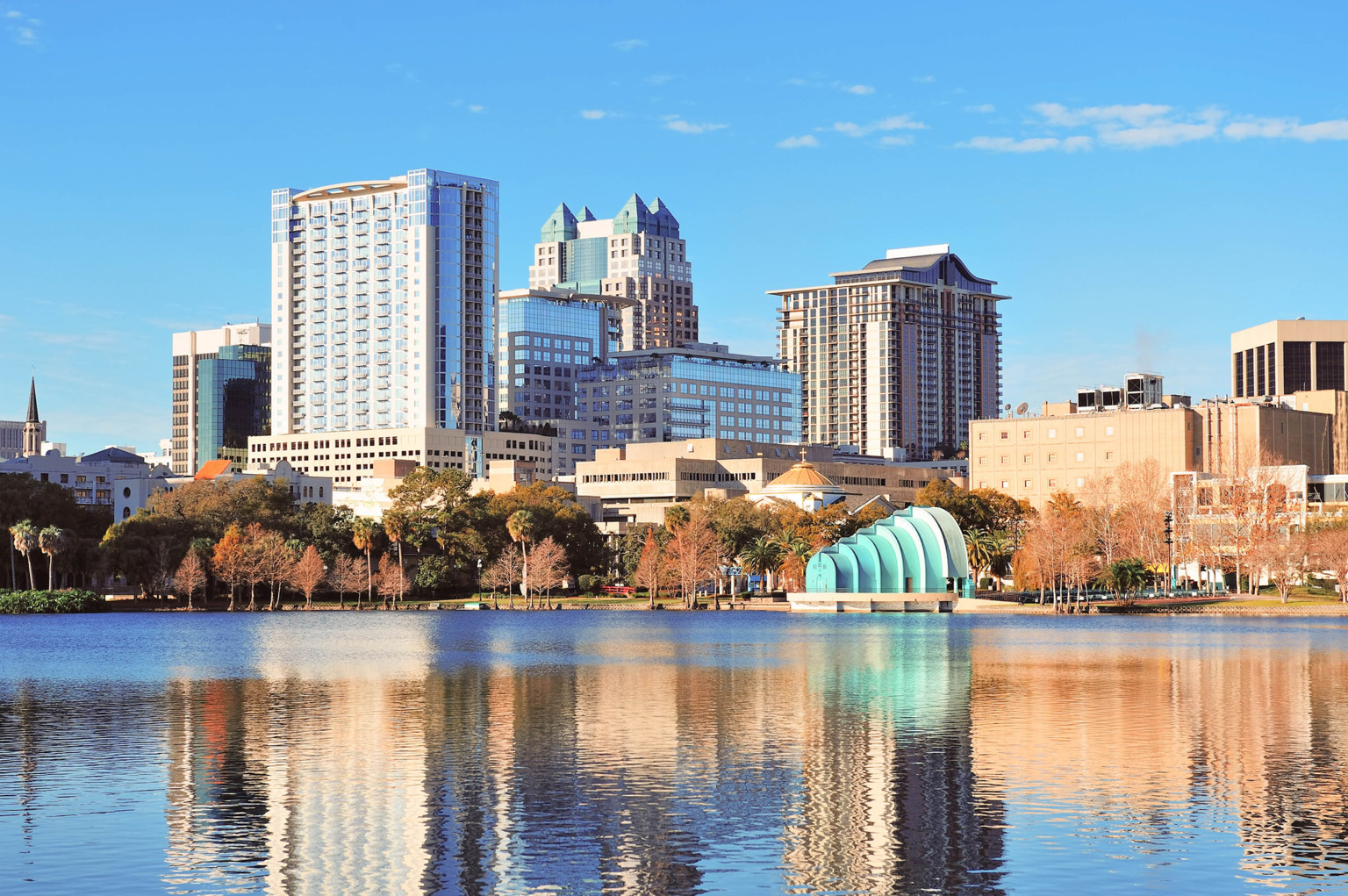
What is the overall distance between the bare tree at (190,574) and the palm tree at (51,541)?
1184cm

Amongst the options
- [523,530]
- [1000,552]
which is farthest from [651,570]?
[1000,552]

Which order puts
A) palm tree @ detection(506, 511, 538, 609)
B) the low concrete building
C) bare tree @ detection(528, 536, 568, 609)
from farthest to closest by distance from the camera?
palm tree @ detection(506, 511, 538, 609) → bare tree @ detection(528, 536, 568, 609) → the low concrete building

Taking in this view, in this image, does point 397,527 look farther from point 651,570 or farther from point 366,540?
point 651,570

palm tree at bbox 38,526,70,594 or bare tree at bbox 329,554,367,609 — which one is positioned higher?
palm tree at bbox 38,526,70,594

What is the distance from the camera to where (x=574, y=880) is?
28.8 metres

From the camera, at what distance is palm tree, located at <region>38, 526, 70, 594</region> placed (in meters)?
167

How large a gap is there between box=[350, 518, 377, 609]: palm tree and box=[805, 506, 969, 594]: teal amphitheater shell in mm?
50591

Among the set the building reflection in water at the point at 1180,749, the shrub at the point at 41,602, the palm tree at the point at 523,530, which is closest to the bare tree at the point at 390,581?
the palm tree at the point at 523,530

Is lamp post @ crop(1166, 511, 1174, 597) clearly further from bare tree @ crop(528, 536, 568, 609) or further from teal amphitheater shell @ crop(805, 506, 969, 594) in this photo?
bare tree @ crop(528, 536, 568, 609)

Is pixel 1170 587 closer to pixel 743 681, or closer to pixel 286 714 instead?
pixel 743 681

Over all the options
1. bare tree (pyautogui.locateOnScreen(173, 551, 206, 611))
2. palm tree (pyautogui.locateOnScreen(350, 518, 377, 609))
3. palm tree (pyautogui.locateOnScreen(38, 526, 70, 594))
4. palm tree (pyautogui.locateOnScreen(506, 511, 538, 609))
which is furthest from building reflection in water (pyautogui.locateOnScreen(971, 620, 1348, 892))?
palm tree (pyautogui.locateOnScreen(38, 526, 70, 594))

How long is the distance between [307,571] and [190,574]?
1220 cm

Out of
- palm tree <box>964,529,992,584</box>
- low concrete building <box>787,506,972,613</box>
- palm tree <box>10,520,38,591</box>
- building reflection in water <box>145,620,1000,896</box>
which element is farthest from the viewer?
palm tree <box>964,529,992,584</box>

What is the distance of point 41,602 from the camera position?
6447 inches
